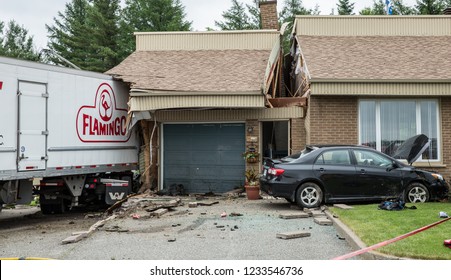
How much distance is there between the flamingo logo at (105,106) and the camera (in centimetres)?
1482

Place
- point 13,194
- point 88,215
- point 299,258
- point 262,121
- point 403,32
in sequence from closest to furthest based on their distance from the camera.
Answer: point 299,258, point 13,194, point 88,215, point 262,121, point 403,32

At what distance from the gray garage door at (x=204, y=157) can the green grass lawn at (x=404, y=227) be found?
5.35m

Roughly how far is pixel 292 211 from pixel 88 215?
5.47 metres

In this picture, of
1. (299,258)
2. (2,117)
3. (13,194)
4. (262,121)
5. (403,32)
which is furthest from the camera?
(403,32)

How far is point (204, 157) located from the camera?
1695cm

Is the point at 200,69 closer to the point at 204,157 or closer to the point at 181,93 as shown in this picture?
the point at 181,93

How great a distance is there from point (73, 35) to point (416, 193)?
4204 cm

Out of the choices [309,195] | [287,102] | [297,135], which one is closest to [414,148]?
[309,195]

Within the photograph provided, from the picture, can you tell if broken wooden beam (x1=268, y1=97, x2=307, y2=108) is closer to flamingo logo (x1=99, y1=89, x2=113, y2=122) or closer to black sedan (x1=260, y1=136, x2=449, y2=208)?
black sedan (x1=260, y1=136, x2=449, y2=208)

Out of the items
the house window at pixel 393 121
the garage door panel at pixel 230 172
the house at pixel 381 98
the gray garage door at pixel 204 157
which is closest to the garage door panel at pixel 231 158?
the gray garage door at pixel 204 157

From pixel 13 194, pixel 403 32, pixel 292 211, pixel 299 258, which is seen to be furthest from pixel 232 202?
pixel 403 32

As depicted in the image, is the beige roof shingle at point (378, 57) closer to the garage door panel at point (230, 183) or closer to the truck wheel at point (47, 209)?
the garage door panel at point (230, 183)

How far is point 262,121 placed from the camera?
664 inches

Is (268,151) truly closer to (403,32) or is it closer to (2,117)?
(403,32)
